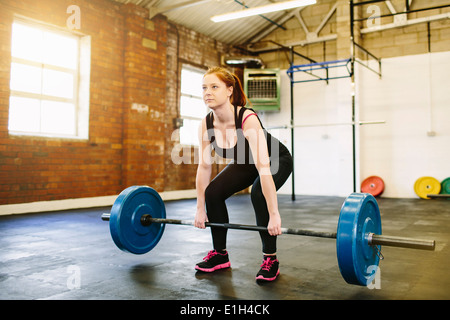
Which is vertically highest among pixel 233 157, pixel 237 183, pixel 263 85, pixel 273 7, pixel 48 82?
pixel 273 7

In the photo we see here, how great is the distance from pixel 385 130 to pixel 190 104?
397cm

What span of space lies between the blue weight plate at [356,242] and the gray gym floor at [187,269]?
132 mm

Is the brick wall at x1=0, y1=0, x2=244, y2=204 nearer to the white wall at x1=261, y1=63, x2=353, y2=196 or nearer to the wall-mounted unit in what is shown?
the wall-mounted unit

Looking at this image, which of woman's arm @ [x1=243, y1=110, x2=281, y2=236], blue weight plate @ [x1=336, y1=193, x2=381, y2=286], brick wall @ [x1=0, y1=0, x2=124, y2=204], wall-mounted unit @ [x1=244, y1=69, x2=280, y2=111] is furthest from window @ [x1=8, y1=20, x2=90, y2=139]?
blue weight plate @ [x1=336, y1=193, x2=381, y2=286]

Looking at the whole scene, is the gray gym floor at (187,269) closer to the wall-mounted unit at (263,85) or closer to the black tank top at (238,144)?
the black tank top at (238,144)

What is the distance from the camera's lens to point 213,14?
7.25 meters

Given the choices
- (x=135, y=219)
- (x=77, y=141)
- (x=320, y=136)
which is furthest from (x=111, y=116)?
(x=320, y=136)

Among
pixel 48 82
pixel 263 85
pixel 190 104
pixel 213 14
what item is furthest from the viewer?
pixel 263 85

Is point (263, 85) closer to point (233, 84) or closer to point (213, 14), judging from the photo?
point (213, 14)

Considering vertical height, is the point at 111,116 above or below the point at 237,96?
above

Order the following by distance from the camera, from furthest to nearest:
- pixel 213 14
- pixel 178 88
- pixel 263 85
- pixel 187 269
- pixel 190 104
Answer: pixel 263 85
pixel 190 104
pixel 213 14
pixel 178 88
pixel 187 269
